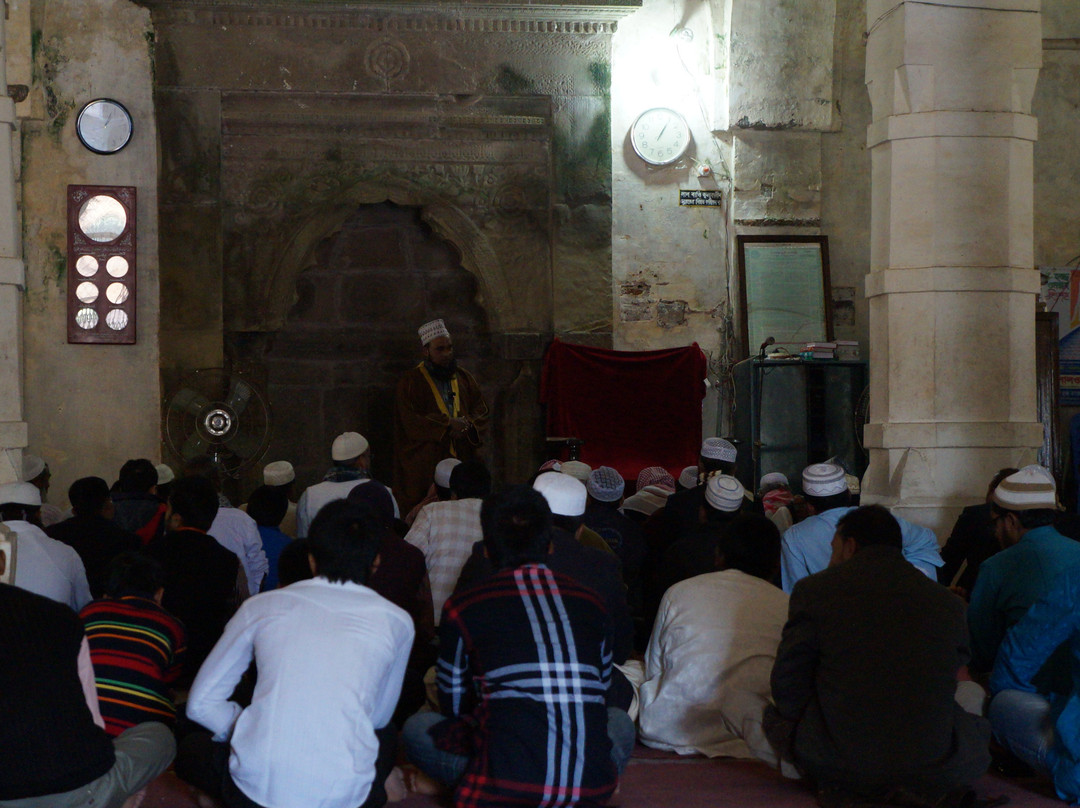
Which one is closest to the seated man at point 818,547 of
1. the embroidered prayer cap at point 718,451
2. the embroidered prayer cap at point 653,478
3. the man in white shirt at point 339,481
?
the man in white shirt at point 339,481

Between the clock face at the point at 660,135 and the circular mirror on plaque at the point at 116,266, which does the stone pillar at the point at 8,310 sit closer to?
the circular mirror on plaque at the point at 116,266

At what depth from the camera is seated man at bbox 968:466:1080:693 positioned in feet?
12.5

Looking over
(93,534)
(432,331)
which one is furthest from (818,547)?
(432,331)

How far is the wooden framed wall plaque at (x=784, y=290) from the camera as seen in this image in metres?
8.76

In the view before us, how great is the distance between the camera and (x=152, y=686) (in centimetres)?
362

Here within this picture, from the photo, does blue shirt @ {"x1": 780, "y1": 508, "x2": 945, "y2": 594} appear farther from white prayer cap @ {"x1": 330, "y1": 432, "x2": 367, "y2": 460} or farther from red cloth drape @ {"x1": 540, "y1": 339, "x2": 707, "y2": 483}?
red cloth drape @ {"x1": 540, "y1": 339, "x2": 707, "y2": 483}

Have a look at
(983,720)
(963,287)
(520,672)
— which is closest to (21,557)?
(520,672)

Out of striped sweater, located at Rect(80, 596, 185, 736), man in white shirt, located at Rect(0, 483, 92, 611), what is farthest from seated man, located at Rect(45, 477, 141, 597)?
striped sweater, located at Rect(80, 596, 185, 736)

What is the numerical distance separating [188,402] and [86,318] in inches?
41.1

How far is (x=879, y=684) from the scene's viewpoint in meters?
3.27

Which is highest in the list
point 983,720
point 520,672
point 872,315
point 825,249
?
point 825,249

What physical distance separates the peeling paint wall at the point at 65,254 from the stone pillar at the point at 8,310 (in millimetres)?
2680

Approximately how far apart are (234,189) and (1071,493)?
609 centimetres

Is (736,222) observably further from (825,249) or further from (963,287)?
(963,287)
